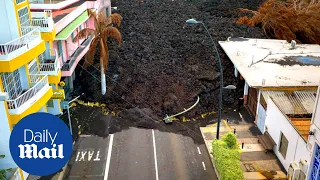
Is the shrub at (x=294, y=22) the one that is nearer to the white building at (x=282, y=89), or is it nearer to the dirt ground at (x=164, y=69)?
the dirt ground at (x=164, y=69)

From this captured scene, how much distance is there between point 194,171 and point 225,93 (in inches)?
419

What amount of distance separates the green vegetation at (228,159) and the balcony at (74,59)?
13.4 metres

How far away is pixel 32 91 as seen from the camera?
19844 mm

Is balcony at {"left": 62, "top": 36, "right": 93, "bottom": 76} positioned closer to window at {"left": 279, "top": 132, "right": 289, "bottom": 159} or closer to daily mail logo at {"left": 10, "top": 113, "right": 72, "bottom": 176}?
window at {"left": 279, "top": 132, "right": 289, "bottom": 159}

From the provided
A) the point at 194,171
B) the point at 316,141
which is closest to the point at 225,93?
the point at 194,171

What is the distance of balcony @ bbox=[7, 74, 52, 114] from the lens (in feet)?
58.9

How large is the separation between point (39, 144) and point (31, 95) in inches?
423

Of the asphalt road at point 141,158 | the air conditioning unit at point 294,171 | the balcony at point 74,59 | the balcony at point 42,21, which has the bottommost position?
the asphalt road at point 141,158

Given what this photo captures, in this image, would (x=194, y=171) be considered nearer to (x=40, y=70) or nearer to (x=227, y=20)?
(x=40, y=70)

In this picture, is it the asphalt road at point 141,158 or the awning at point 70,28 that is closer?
the asphalt road at point 141,158

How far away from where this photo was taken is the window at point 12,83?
18312 mm

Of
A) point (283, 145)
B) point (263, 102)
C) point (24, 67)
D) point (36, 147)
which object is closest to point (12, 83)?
point (24, 67)

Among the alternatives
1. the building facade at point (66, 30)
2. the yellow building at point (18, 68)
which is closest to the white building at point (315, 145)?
the yellow building at point (18, 68)

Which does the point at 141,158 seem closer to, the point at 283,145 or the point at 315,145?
the point at 283,145
